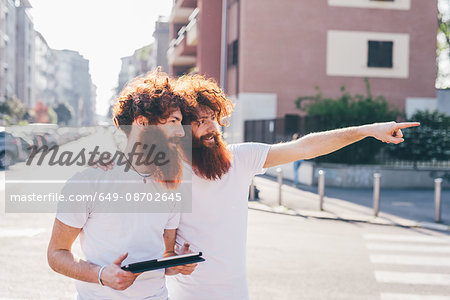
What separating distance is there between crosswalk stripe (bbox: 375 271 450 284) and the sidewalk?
4037 millimetres

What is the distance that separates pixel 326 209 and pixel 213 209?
33.8ft

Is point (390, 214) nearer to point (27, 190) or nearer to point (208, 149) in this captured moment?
point (27, 190)

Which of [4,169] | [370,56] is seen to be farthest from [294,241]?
[370,56]

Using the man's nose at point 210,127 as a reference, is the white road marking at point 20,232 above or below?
below

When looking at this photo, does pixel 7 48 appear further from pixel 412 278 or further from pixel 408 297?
pixel 408 297

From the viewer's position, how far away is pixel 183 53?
3575 centimetres

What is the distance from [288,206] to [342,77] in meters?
15.7

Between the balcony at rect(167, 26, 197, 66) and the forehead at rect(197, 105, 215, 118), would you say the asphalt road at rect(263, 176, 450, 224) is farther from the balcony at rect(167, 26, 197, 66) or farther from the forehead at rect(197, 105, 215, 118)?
the balcony at rect(167, 26, 197, 66)

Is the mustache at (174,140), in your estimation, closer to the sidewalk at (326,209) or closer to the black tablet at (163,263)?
the black tablet at (163,263)

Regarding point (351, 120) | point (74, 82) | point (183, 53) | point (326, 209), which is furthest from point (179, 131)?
point (74, 82)

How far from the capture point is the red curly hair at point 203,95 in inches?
102

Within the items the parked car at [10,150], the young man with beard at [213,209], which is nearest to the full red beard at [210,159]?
the young man with beard at [213,209]

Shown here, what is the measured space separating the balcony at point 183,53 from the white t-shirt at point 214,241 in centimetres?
3192

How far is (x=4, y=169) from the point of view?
21.1m
